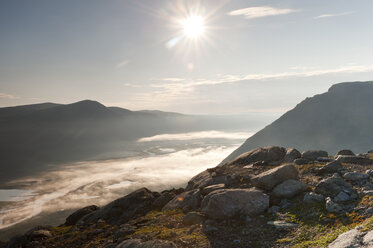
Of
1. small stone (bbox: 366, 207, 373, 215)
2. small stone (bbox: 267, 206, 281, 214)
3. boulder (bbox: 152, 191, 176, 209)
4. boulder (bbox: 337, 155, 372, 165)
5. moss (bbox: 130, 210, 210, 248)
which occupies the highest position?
boulder (bbox: 337, 155, 372, 165)

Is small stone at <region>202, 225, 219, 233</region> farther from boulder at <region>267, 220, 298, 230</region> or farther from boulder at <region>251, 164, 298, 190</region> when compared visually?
boulder at <region>251, 164, 298, 190</region>

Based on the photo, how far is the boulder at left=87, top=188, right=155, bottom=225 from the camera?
37.5 metres

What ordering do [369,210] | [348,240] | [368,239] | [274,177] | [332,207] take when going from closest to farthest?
[368,239], [348,240], [369,210], [332,207], [274,177]

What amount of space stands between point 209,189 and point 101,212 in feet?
74.8

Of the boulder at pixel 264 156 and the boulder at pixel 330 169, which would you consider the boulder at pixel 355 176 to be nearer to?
the boulder at pixel 330 169

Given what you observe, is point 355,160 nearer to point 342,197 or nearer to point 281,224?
point 342,197

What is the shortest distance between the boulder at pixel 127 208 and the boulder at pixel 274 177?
19502 millimetres

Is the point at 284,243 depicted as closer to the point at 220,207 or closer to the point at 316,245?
the point at 316,245

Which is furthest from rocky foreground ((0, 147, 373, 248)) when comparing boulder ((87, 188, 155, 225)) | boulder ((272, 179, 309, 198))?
boulder ((87, 188, 155, 225))

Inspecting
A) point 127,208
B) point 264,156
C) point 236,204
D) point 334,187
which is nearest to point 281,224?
point 236,204

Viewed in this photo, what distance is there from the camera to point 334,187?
23188 mm

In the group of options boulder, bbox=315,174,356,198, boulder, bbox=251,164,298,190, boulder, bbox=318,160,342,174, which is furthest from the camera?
boulder, bbox=318,160,342,174

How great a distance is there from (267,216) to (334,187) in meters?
7.73

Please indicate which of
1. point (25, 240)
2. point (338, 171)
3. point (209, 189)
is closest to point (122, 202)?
point (25, 240)
